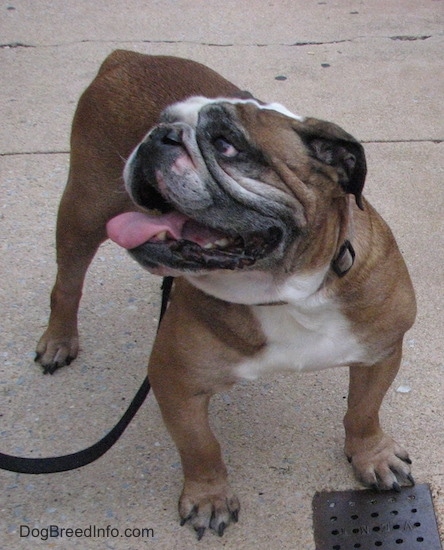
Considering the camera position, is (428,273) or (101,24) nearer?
(428,273)

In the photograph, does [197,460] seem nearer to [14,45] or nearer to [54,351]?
[54,351]

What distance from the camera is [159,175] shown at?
7.09 feet

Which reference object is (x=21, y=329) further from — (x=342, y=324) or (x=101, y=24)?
(x=101, y=24)

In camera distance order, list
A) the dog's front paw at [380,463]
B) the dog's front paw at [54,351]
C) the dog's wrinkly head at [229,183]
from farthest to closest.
→ the dog's front paw at [54,351], the dog's front paw at [380,463], the dog's wrinkly head at [229,183]

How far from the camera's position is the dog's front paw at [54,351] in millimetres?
3604

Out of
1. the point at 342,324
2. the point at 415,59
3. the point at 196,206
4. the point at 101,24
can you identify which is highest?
the point at 196,206

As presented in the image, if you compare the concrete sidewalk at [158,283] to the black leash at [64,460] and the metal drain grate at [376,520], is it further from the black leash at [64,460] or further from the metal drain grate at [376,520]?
the black leash at [64,460]

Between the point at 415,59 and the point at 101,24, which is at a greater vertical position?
the point at 415,59

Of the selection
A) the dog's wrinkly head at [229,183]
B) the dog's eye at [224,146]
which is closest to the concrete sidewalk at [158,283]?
the dog's wrinkly head at [229,183]

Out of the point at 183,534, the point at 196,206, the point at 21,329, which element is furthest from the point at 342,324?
the point at 21,329

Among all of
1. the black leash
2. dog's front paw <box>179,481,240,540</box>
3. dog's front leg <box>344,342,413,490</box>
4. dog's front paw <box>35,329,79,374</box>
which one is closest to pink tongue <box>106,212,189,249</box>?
the black leash

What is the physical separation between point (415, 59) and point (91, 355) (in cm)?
365

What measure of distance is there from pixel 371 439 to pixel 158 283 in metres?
1.42

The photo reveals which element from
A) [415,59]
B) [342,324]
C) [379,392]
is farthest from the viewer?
[415,59]
